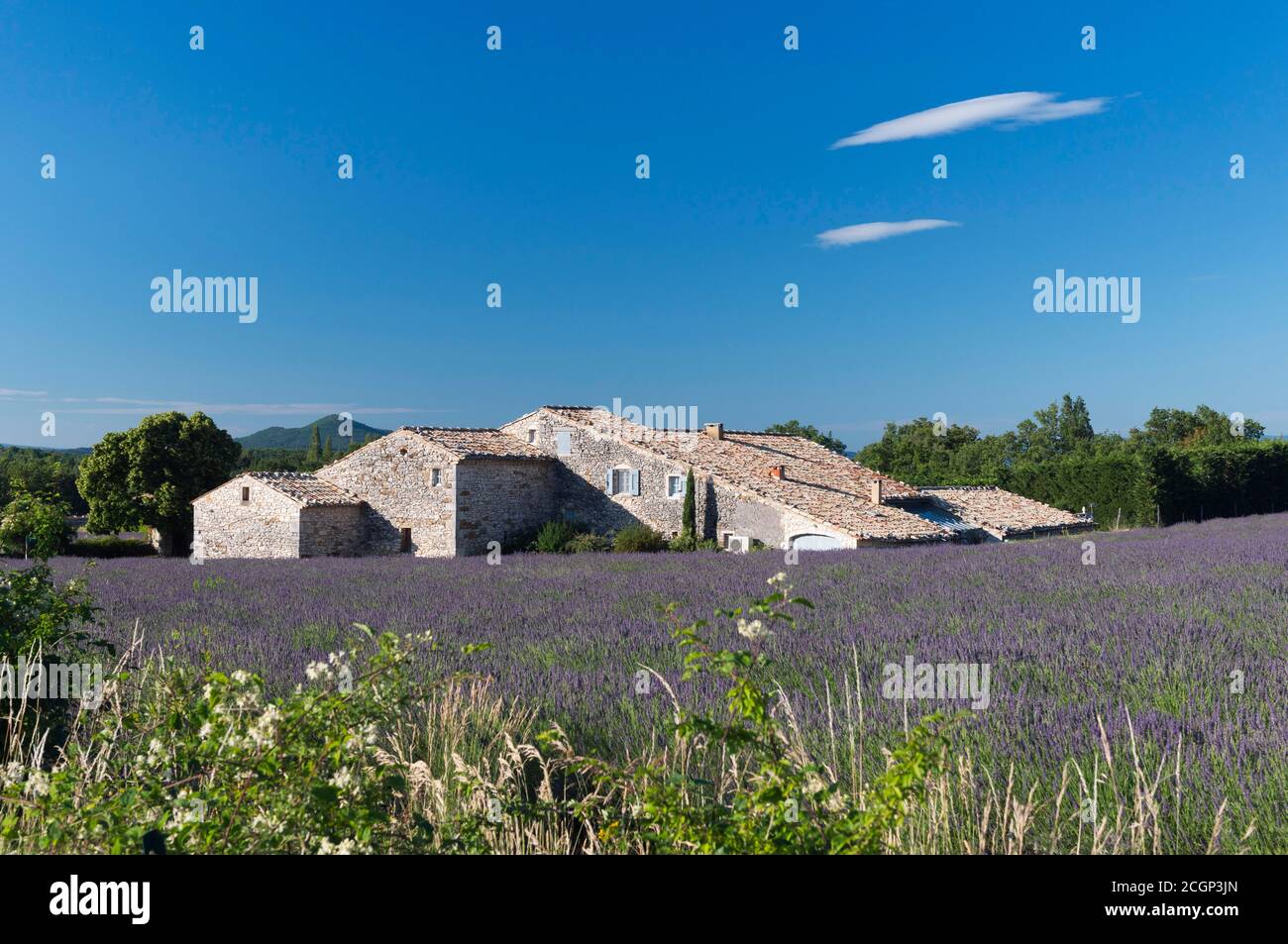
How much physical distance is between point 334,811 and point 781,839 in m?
1.12

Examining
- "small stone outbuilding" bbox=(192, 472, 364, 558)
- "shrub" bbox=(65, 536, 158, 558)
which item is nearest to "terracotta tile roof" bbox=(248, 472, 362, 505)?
"small stone outbuilding" bbox=(192, 472, 364, 558)

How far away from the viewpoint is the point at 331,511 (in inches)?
1051

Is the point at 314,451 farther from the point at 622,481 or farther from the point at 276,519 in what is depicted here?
the point at 622,481

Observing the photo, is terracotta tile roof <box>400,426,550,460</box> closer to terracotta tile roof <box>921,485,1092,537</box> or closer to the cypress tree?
the cypress tree

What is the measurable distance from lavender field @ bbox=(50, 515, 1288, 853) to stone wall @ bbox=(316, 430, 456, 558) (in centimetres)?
1391

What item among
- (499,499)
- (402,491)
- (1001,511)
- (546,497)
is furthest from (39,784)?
(1001,511)

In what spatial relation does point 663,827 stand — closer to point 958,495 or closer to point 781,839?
point 781,839

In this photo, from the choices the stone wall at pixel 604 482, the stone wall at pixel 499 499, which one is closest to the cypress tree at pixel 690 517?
the stone wall at pixel 604 482

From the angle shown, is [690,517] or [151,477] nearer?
[690,517]

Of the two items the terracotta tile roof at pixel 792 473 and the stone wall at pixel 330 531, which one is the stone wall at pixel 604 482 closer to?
the terracotta tile roof at pixel 792 473

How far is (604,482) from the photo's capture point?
1096 inches

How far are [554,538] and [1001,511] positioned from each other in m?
15.8

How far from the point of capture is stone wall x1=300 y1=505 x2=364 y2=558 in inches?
1019

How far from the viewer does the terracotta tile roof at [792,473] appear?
23953 millimetres
